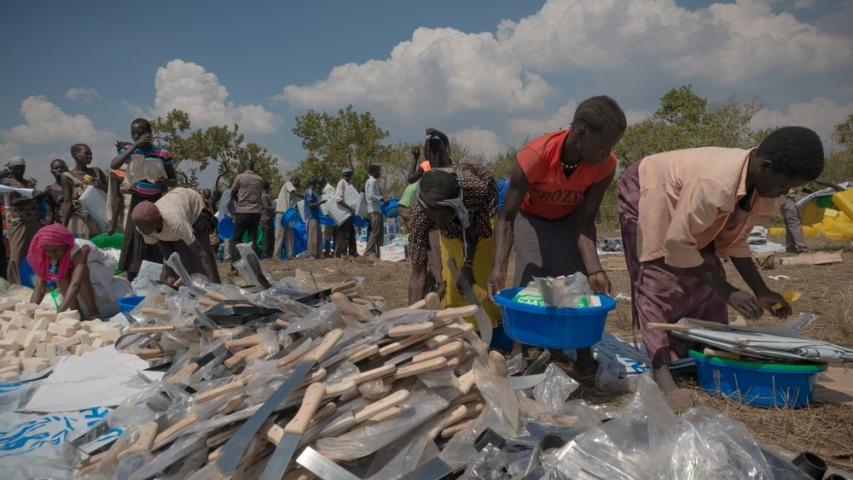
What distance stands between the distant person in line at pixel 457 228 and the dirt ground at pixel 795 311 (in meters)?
0.89

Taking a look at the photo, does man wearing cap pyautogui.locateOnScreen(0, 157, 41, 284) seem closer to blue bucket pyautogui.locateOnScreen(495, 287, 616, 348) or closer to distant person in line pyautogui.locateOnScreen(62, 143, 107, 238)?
distant person in line pyautogui.locateOnScreen(62, 143, 107, 238)

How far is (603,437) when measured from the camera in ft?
5.63

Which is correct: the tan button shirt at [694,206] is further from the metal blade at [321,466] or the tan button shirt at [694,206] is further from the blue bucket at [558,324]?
the metal blade at [321,466]

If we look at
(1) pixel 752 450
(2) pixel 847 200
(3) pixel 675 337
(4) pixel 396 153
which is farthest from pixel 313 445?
(4) pixel 396 153

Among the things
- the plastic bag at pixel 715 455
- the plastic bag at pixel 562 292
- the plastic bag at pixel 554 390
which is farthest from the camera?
the plastic bag at pixel 562 292

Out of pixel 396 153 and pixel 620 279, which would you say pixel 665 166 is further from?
pixel 396 153

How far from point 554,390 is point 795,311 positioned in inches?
153

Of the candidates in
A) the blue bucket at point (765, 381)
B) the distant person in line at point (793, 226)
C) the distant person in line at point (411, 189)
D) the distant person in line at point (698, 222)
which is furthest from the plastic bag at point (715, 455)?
the distant person in line at point (793, 226)

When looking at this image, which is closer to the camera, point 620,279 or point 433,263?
point 433,263

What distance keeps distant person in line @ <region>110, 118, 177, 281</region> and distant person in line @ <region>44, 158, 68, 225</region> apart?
1.84 meters

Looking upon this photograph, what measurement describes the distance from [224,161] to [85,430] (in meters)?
21.9

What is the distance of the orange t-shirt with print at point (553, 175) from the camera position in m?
2.81

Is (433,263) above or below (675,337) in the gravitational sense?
above

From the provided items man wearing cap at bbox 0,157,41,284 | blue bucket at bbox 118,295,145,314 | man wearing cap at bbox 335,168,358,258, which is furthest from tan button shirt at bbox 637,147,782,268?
man wearing cap at bbox 335,168,358,258
